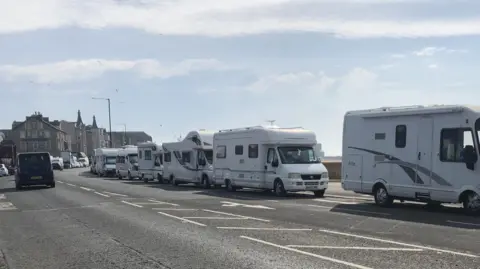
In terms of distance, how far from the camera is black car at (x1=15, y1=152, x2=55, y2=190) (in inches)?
1352

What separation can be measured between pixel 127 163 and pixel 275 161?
91.0 ft

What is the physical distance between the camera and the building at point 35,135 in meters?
147

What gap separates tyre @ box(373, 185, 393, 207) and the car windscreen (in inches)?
879

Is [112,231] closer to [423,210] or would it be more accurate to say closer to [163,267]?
[163,267]

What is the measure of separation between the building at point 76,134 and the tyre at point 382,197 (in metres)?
156

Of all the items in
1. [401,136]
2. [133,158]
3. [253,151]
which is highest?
[401,136]

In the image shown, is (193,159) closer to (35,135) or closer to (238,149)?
(238,149)

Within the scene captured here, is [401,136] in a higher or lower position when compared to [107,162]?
higher

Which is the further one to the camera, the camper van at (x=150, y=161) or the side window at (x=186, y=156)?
the camper van at (x=150, y=161)

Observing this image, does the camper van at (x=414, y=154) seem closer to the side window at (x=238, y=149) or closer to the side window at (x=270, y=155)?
the side window at (x=270, y=155)

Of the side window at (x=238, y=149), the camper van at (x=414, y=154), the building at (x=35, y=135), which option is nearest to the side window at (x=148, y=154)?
the side window at (x=238, y=149)

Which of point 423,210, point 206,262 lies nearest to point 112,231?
point 206,262

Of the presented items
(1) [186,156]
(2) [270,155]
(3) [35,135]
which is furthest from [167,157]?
(3) [35,135]

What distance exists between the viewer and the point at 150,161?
42562 mm
